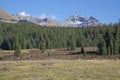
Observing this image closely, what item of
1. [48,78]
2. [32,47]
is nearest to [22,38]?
[32,47]

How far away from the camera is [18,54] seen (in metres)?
102

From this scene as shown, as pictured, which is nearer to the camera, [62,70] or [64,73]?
[64,73]

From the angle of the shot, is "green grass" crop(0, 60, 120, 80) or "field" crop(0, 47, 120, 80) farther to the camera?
"field" crop(0, 47, 120, 80)

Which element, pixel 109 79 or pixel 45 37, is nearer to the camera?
pixel 109 79

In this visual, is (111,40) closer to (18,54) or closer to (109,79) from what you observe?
(18,54)

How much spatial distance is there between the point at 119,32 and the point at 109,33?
407 centimetres

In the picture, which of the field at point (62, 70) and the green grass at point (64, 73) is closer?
the green grass at point (64, 73)

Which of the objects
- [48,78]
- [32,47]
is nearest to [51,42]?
[32,47]

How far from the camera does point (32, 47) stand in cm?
19050

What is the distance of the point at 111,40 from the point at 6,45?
97620 millimetres

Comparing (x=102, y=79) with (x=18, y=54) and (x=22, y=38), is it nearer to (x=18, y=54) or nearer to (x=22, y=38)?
(x=18, y=54)

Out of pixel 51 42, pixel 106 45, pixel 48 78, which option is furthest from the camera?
pixel 51 42

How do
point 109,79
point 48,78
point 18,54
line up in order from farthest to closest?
point 18,54, point 48,78, point 109,79

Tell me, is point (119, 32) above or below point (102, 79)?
above
